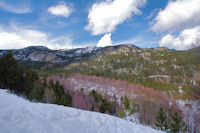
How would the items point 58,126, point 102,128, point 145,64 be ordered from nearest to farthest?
point 58,126, point 102,128, point 145,64

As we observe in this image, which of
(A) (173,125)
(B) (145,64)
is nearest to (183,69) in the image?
(B) (145,64)

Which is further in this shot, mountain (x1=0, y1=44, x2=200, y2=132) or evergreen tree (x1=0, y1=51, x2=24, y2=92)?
mountain (x1=0, y1=44, x2=200, y2=132)

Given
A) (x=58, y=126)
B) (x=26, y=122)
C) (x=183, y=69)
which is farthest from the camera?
(x=183, y=69)

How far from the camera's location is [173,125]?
60.2 ft

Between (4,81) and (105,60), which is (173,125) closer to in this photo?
(4,81)

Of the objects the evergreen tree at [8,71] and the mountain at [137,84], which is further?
the mountain at [137,84]

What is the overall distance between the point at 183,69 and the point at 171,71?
11.4m

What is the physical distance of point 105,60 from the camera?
17750 cm

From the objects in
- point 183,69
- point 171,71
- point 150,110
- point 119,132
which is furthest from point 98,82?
point 183,69

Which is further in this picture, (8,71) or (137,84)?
(137,84)

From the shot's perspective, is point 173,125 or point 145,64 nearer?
point 173,125

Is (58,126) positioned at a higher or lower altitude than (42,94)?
higher

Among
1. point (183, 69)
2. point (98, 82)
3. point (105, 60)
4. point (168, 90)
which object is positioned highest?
point (105, 60)

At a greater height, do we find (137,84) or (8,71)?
(8,71)
